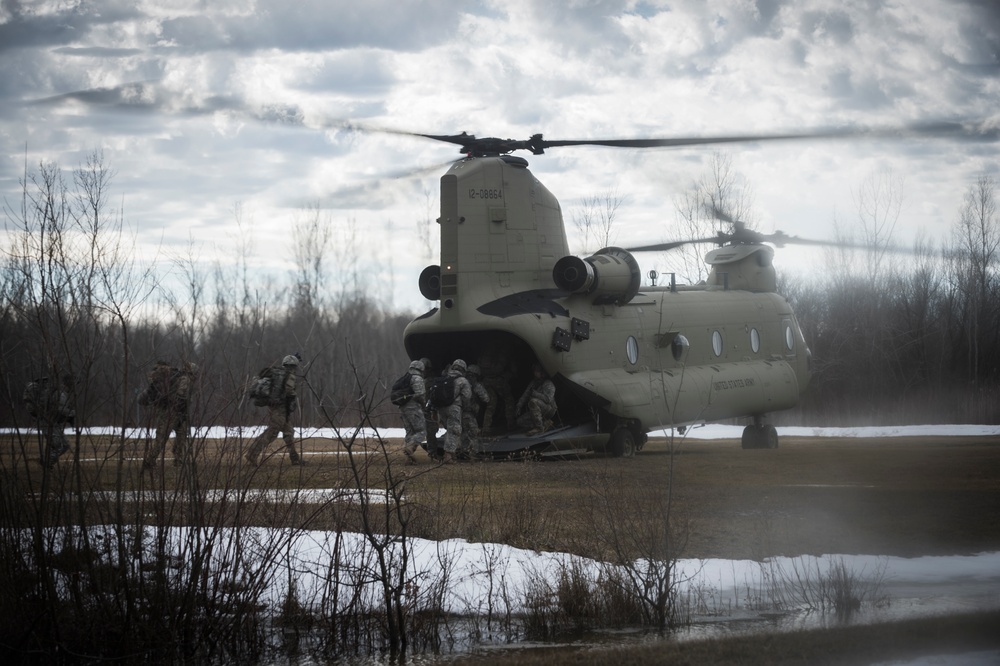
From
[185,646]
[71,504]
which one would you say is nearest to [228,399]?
[71,504]

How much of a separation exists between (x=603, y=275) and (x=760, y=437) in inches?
242

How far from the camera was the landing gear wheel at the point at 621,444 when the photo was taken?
1930cm

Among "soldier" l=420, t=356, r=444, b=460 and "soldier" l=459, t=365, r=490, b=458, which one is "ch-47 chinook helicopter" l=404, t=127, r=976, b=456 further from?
"soldier" l=420, t=356, r=444, b=460

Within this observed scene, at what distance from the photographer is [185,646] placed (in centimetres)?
747

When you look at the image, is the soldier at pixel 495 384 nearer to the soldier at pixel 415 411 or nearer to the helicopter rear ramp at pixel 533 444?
the helicopter rear ramp at pixel 533 444

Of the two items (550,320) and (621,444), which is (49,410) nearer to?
(550,320)

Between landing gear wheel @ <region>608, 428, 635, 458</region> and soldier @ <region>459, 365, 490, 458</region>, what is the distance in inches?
99.6

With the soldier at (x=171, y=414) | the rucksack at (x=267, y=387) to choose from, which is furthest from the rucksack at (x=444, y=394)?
the soldier at (x=171, y=414)

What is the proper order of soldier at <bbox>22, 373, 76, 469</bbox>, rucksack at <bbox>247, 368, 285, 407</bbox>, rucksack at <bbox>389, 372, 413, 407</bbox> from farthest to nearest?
rucksack at <bbox>389, 372, 413, 407</bbox>, rucksack at <bbox>247, 368, 285, 407</bbox>, soldier at <bbox>22, 373, 76, 469</bbox>

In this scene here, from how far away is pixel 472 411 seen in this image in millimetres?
18703

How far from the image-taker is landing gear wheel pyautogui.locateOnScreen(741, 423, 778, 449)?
2264 cm

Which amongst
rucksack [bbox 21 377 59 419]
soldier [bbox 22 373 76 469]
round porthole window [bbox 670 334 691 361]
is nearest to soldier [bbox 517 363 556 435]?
round porthole window [bbox 670 334 691 361]

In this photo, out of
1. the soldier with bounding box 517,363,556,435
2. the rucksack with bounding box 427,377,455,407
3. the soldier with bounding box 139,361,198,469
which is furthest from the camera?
the soldier with bounding box 517,363,556,435

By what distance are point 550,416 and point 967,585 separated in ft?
34.1
